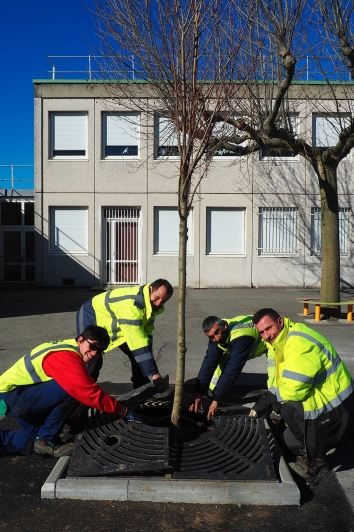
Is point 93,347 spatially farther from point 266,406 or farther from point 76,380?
point 266,406

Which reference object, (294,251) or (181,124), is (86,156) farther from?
(181,124)

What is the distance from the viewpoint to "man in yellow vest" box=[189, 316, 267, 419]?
15.8ft

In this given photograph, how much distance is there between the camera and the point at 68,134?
712 inches

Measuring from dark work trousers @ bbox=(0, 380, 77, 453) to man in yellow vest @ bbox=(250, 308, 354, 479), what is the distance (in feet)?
5.35

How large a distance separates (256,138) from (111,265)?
30.4 feet

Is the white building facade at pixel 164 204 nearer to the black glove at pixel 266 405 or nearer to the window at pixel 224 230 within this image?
the window at pixel 224 230

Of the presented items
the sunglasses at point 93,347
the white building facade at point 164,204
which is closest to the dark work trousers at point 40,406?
the sunglasses at point 93,347

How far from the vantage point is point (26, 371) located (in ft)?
13.4

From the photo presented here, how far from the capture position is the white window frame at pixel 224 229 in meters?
18.0

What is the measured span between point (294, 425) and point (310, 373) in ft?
1.56

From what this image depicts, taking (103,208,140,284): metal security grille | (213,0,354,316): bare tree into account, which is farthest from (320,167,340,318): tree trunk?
(103,208,140,284): metal security grille

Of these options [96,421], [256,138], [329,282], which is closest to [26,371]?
[96,421]

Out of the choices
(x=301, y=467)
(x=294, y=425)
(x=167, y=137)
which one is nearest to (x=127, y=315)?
(x=294, y=425)

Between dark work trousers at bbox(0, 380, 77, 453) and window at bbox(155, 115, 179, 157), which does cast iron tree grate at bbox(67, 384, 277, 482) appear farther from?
window at bbox(155, 115, 179, 157)
